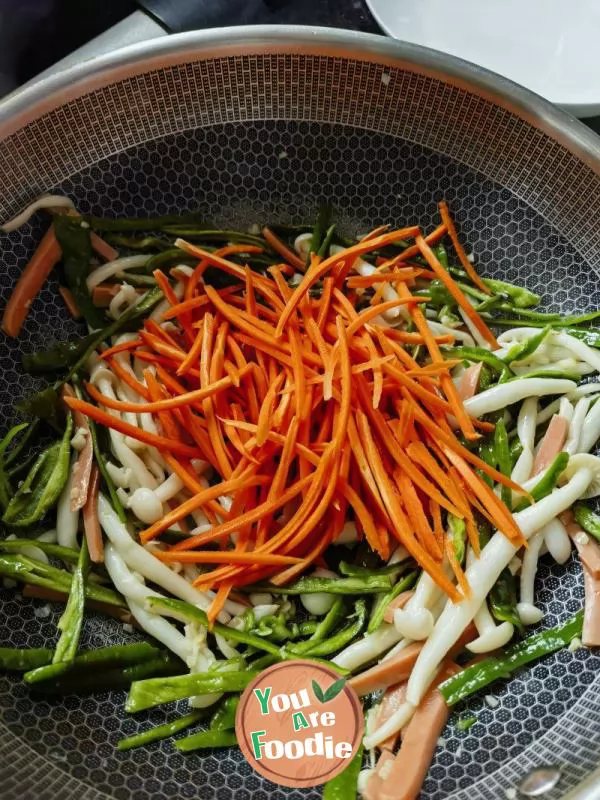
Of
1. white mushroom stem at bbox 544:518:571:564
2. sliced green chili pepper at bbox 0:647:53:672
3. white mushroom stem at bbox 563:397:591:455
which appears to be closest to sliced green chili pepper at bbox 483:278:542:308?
white mushroom stem at bbox 563:397:591:455

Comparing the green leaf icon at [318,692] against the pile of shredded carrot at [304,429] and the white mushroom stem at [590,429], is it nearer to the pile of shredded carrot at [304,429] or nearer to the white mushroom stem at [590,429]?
the pile of shredded carrot at [304,429]

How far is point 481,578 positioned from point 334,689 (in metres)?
0.37

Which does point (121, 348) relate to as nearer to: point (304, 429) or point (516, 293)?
point (304, 429)

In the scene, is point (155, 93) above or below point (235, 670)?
above

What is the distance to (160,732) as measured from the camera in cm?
142

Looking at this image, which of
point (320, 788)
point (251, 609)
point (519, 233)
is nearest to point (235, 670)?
point (251, 609)

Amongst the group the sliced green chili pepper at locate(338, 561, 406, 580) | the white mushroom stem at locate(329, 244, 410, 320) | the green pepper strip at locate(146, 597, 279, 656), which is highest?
the white mushroom stem at locate(329, 244, 410, 320)

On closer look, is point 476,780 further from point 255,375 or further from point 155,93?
point 155,93

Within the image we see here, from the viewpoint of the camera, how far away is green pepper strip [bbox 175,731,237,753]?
1396mm

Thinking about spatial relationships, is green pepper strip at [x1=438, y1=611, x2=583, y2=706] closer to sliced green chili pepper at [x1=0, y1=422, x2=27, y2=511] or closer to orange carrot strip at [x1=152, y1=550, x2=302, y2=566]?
orange carrot strip at [x1=152, y1=550, x2=302, y2=566]

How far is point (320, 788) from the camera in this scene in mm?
1359

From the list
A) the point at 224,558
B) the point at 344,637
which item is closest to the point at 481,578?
the point at 344,637

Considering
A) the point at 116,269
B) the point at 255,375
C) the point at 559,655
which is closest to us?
the point at 559,655

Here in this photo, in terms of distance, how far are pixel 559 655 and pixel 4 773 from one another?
3.50 ft
